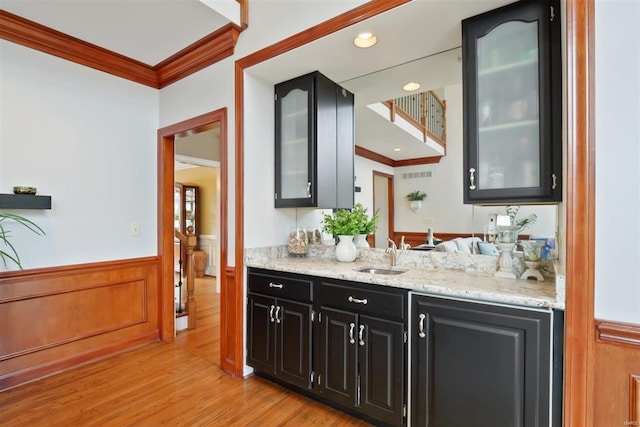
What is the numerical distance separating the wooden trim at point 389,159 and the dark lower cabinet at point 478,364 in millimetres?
1242

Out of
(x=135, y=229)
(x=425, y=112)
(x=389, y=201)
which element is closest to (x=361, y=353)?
(x=389, y=201)

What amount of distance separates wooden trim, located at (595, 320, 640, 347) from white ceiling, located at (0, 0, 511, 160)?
162cm

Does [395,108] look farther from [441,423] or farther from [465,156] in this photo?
[441,423]

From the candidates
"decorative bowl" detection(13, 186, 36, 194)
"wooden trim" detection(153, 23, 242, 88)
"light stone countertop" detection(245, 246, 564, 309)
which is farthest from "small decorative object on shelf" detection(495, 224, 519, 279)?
"decorative bowl" detection(13, 186, 36, 194)

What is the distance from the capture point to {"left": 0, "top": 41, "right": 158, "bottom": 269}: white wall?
97.8 inches

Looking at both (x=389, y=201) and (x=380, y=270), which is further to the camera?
(x=389, y=201)

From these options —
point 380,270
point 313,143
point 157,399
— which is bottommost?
point 157,399

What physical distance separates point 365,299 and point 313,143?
4.17 feet

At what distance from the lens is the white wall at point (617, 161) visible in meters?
1.21

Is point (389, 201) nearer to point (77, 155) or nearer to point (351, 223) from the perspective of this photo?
point (351, 223)

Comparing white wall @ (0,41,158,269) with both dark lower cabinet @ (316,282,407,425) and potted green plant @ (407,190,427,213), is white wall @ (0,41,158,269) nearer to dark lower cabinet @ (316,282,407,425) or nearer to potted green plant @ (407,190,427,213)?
dark lower cabinet @ (316,282,407,425)

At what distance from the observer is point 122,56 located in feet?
9.87

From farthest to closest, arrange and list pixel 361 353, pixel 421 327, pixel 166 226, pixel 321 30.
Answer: pixel 166 226 < pixel 321 30 < pixel 361 353 < pixel 421 327

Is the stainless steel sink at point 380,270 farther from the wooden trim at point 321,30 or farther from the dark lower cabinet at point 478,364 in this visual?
the wooden trim at point 321,30
